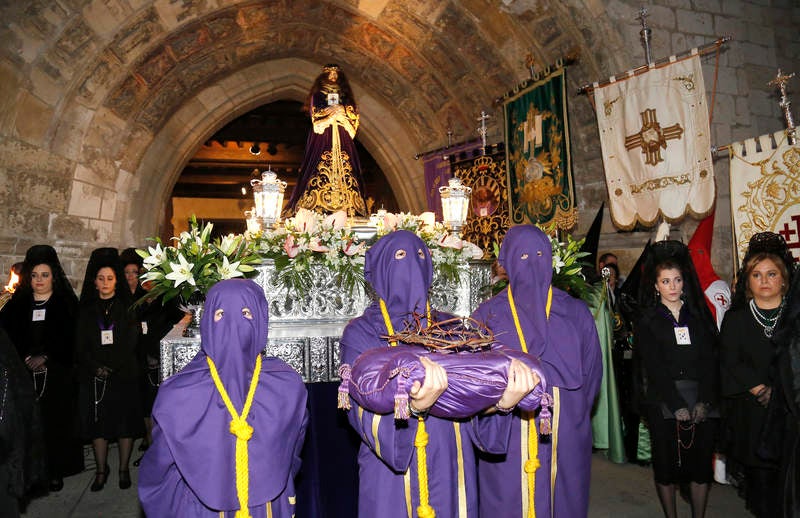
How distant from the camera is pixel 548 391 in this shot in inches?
108

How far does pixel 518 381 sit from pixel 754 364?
8.06 feet

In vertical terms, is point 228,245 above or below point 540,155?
below

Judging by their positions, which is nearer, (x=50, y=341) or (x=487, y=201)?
(x=50, y=341)

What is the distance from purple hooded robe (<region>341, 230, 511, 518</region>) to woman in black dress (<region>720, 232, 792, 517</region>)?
204 centimetres

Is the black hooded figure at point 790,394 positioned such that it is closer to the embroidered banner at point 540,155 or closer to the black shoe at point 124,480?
the embroidered banner at point 540,155

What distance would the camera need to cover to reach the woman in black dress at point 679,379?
10.6 feet

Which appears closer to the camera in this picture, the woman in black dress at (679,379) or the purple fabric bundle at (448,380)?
the purple fabric bundle at (448,380)

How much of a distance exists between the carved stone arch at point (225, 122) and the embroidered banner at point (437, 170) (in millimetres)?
591

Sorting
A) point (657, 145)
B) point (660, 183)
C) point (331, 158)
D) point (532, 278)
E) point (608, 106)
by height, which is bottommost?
point (532, 278)

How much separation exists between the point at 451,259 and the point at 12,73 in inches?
247

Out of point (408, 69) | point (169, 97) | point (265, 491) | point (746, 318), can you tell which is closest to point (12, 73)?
point (169, 97)

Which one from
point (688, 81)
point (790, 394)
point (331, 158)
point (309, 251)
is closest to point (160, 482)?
point (309, 251)

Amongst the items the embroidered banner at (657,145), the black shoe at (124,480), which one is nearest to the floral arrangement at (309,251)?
the black shoe at (124,480)

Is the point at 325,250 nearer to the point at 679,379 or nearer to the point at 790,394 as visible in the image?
the point at 679,379
